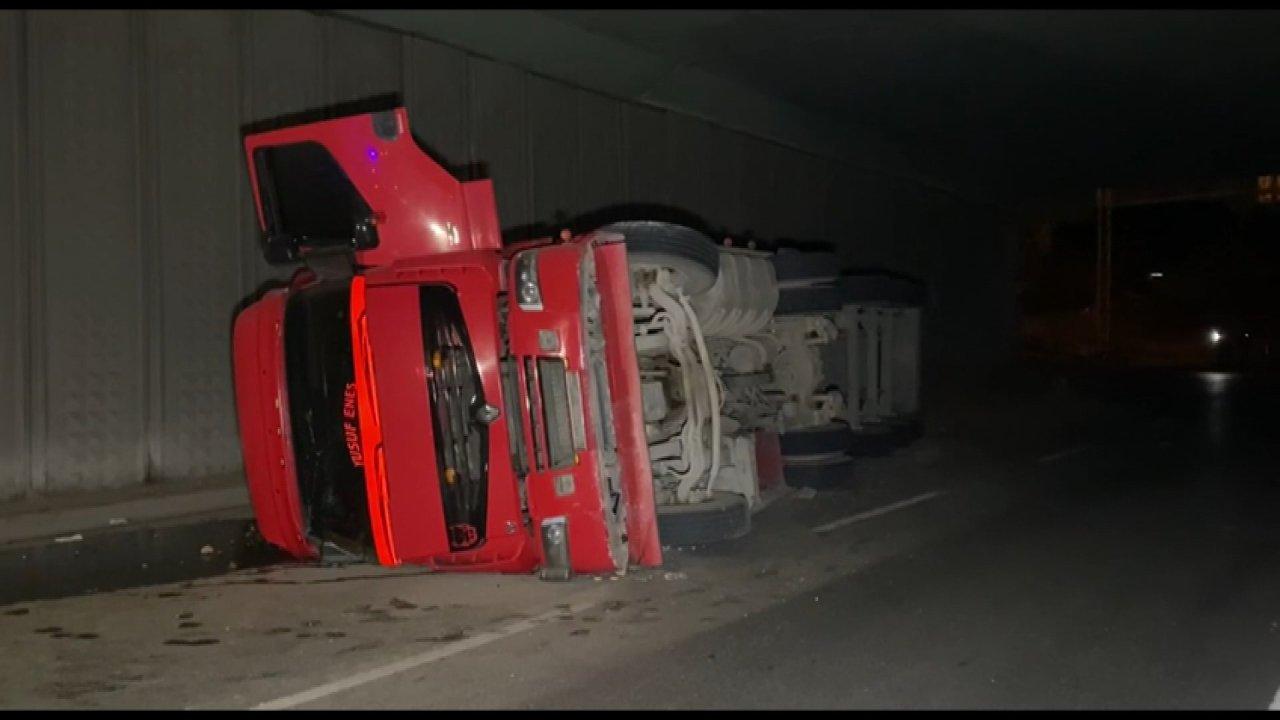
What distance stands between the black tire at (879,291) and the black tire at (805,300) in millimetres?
595

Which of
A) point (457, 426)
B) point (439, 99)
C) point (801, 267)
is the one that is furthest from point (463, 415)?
point (439, 99)

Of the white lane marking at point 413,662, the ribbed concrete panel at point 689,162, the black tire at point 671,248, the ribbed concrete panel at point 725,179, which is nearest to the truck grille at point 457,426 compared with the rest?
the white lane marking at point 413,662

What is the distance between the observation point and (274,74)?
40.0 ft

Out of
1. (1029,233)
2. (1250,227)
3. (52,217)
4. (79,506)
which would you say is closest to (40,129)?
(52,217)

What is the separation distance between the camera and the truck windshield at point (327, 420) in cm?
669

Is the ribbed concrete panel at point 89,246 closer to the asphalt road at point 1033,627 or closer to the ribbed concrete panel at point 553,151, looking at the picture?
the ribbed concrete panel at point 553,151

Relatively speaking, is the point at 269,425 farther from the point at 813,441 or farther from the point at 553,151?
the point at 553,151

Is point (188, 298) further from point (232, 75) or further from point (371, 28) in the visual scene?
point (371, 28)

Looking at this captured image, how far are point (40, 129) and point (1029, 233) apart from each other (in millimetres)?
35947

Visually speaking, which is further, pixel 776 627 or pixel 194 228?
pixel 194 228

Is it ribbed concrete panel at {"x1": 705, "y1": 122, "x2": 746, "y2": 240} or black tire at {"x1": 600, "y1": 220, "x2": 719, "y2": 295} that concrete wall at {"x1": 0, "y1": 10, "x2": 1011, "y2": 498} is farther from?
black tire at {"x1": 600, "y1": 220, "x2": 719, "y2": 295}

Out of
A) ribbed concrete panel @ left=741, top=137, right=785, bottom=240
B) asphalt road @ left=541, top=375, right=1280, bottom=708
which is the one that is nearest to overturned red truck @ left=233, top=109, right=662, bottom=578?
asphalt road @ left=541, top=375, right=1280, bottom=708

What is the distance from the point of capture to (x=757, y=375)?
32.4 feet

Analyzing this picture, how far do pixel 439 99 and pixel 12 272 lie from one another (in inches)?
233
